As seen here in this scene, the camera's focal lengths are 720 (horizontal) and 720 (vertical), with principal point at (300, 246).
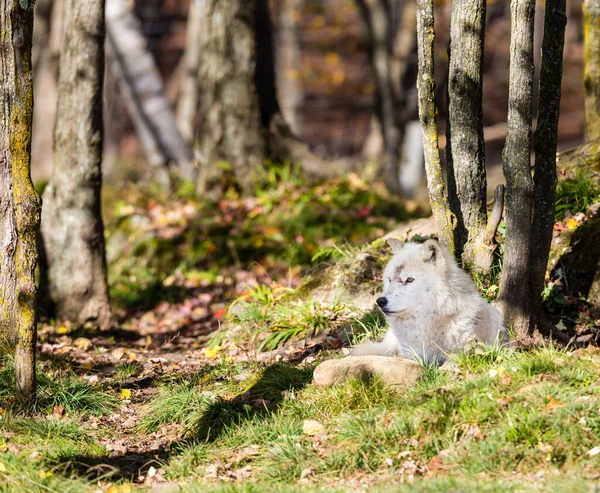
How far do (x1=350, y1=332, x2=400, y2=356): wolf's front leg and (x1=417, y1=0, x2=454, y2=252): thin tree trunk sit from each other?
1.02 metres

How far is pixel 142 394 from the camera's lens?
20.6 ft

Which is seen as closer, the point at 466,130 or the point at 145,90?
the point at 466,130

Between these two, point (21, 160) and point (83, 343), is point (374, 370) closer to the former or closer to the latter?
point (21, 160)

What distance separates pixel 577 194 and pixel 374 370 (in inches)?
136

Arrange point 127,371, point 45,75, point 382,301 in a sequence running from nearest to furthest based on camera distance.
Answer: point 382,301
point 127,371
point 45,75

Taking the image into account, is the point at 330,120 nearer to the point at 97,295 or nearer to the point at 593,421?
the point at 97,295

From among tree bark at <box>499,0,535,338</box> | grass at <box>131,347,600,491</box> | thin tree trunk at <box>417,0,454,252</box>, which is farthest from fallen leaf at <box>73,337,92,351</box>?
tree bark at <box>499,0,535,338</box>

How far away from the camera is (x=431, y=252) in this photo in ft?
17.8

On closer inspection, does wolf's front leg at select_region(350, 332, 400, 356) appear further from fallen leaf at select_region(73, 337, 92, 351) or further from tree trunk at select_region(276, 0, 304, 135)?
tree trunk at select_region(276, 0, 304, 135)

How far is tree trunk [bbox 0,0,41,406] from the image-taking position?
17.8 ft

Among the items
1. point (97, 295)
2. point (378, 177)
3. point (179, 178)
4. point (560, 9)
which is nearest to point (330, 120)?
point (378, 177)

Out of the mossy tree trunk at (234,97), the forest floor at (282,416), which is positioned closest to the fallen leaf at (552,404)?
the forest floor at (282,416)

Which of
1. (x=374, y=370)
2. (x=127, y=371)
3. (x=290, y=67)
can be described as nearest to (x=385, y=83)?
(x=290, y=67)

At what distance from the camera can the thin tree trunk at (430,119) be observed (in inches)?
233
